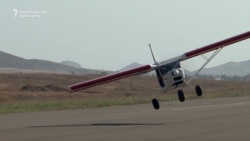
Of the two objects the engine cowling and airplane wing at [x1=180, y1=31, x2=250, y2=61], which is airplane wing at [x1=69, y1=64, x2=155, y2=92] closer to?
the engine cowling

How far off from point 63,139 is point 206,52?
34.6 feet

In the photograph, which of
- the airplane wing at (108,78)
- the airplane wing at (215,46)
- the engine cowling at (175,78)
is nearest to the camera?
the engine cowling at (175,78)

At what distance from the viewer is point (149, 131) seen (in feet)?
62.4

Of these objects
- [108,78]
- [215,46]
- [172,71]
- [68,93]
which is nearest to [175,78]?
[172,71]

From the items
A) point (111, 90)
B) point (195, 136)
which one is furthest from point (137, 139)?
point (111, 90)

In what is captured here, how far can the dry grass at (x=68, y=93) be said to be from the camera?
40834 mm

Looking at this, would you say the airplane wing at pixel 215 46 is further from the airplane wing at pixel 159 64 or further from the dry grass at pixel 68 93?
the dry grass at pixel 68 93

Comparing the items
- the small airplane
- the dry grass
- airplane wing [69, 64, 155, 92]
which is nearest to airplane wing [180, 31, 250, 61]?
the small airplane

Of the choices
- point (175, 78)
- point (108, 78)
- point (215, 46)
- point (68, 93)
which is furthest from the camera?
point (68, 93)

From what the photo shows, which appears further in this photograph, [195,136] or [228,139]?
[195,136]

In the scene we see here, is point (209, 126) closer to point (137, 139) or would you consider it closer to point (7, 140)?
point (137, 139)

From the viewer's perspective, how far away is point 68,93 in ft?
212

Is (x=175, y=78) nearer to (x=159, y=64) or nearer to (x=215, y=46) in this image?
(x=159, y=64)

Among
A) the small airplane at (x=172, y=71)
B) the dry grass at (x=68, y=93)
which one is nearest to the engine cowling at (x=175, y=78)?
the small airplane at (x=172, y=71)
